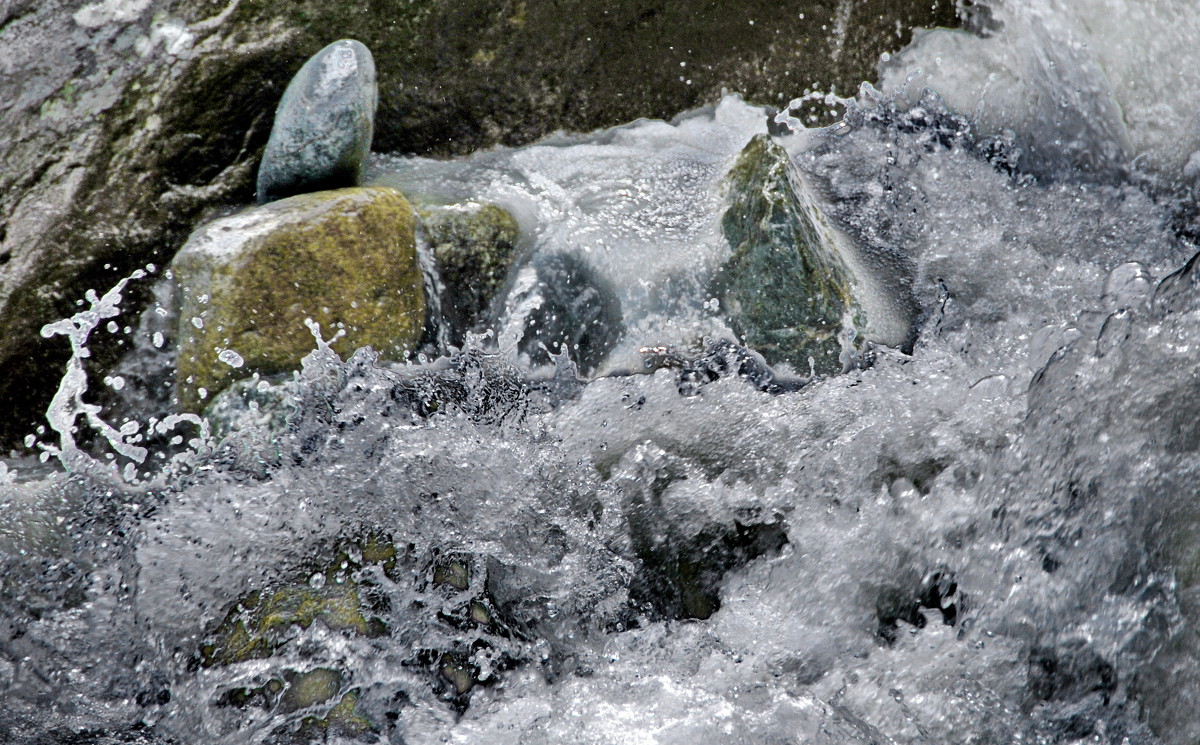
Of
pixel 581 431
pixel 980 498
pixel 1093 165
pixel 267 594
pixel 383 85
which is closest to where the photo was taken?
pixel 267 594

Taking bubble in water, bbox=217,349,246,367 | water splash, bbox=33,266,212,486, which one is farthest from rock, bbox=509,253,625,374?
water splash, bbox=33,266,212,486

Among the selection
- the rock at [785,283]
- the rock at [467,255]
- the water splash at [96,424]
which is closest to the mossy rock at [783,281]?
the rock at [785,283]

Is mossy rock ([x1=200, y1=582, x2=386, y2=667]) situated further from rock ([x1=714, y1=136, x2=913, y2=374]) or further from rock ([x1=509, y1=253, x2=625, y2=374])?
rock ([x1=714, y1=136, x2=913, y2=374])

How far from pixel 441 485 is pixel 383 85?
1074 millimetres

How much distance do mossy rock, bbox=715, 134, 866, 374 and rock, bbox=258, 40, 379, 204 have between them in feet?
3.17

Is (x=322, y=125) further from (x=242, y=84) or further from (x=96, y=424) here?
(x=96, y=424)

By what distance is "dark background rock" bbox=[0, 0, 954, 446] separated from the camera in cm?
213

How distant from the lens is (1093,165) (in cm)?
254

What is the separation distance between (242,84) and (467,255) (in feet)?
2.32

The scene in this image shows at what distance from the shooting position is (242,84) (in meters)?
2.27

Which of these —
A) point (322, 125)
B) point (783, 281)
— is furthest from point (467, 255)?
point (783, 281)

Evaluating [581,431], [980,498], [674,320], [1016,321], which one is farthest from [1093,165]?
[581,431]

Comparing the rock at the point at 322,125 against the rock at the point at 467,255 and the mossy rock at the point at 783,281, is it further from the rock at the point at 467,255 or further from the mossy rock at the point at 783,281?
the mossy rock at the point at 783,281

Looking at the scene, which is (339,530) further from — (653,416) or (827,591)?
(827,591)
